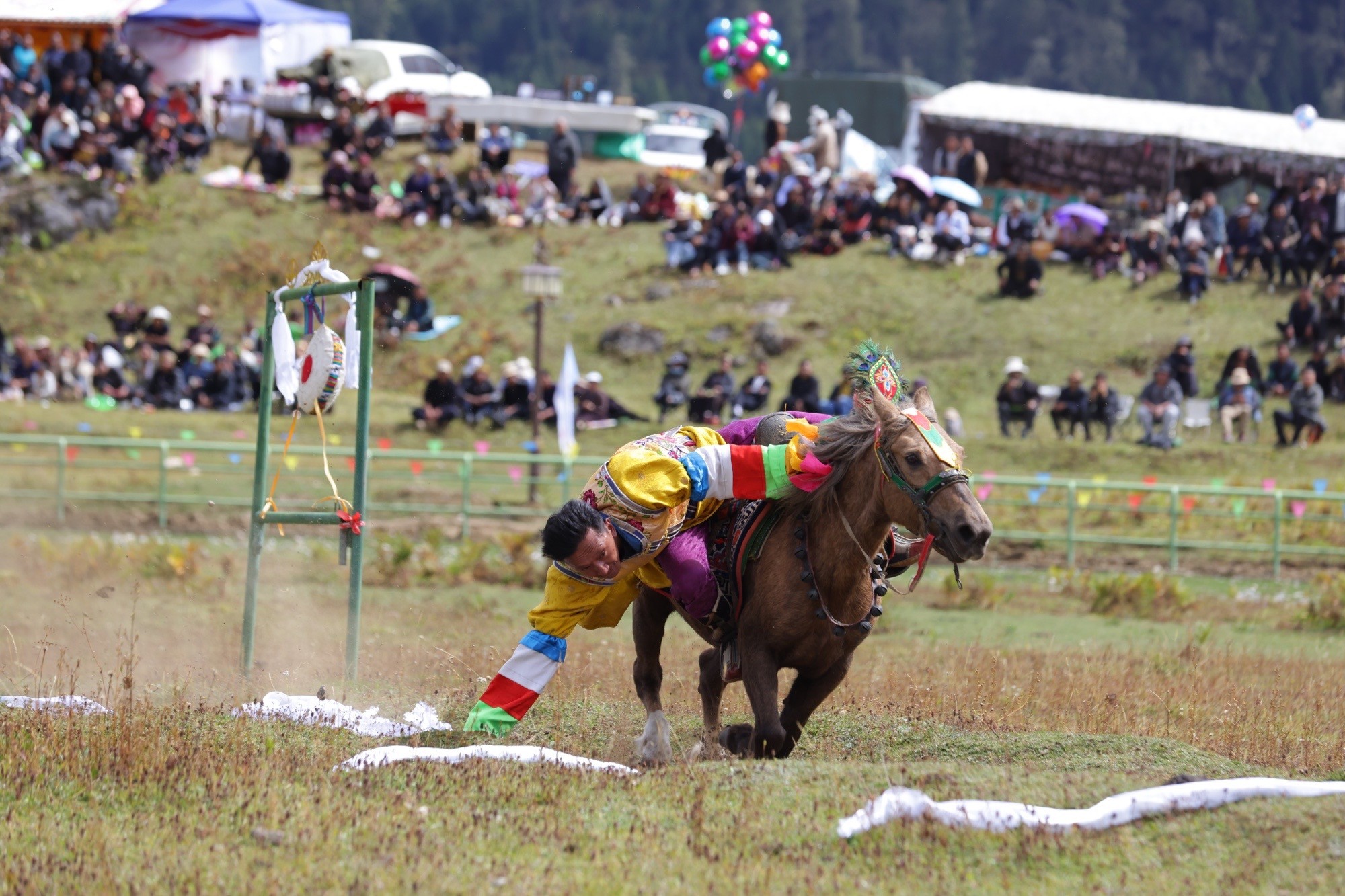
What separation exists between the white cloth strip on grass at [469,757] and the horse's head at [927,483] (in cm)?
167

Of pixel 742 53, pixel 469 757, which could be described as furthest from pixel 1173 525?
pixel 742 53

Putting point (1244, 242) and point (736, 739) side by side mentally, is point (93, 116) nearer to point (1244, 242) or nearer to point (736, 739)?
point (1244, 242)

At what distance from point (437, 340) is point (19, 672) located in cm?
1873

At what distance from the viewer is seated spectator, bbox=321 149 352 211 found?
32.3 metres

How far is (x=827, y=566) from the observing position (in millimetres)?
7023

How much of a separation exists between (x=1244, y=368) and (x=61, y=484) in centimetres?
1643

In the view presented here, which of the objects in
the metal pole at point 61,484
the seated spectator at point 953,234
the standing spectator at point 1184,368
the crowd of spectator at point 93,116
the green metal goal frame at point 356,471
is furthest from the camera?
the crowd of spectator at point 93,116

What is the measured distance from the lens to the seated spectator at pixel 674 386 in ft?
77.7

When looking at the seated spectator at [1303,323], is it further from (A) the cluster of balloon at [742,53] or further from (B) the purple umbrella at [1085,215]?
(A) the cluster of balloon at [742,53]

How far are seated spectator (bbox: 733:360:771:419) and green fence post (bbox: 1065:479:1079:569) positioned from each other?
5797 millimetres

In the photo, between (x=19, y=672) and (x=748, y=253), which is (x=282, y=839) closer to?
(x=19, y=672)

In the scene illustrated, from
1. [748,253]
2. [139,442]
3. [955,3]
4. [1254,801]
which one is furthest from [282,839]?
[955,3]

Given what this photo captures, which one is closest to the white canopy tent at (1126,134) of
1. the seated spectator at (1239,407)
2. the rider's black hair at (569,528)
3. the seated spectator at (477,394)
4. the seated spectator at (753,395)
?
the seated spectator at (1239,407)

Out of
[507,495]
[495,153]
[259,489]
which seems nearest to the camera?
[259,489]
